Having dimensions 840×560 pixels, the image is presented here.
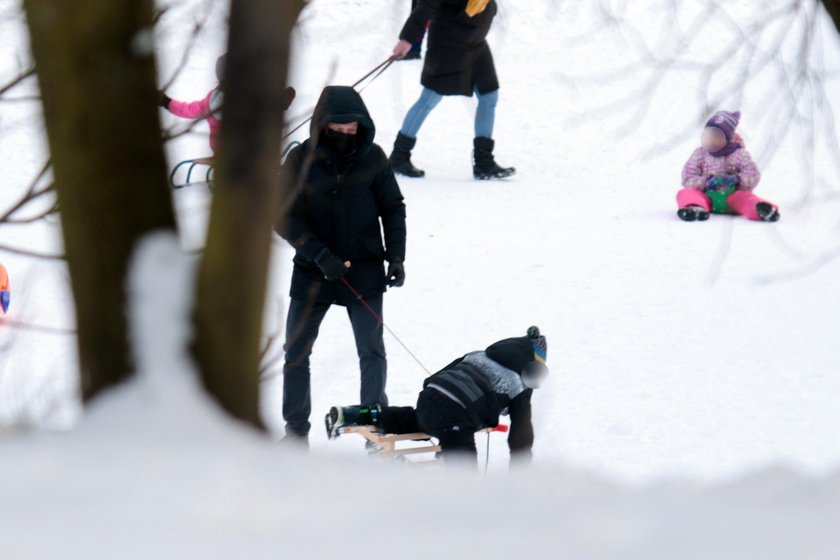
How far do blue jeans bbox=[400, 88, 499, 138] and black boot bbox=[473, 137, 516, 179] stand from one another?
15 centimetres

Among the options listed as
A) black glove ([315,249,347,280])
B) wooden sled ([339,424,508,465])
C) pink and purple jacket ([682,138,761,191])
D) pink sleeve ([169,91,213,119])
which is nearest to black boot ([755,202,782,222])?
pink and purple jacket ([682,138,761,191])

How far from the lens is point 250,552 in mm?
1984

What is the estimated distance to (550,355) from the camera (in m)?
6.50

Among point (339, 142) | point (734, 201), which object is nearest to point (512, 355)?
point (339, 142)

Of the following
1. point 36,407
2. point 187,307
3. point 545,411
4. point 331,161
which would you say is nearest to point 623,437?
point 545,411

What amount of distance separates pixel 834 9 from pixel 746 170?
19.5 ft

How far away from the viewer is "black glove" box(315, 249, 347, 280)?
4.81 meters

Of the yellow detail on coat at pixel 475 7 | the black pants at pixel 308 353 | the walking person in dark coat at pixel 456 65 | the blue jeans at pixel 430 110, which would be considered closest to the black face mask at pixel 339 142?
the black pants at pixel 308 353

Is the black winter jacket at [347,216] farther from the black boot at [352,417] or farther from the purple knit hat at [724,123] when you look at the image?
the purple knit hat at [724,123]

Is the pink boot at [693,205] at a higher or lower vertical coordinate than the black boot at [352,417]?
higher

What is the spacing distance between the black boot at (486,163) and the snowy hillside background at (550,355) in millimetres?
148

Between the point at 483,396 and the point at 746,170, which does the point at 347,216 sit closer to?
the point at 483,396

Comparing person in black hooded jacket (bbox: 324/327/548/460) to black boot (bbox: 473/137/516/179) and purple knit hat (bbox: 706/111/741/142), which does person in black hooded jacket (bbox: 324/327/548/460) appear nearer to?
purple knit hat (bbox: 706/111/741/142)

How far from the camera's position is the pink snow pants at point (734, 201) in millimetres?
8969
